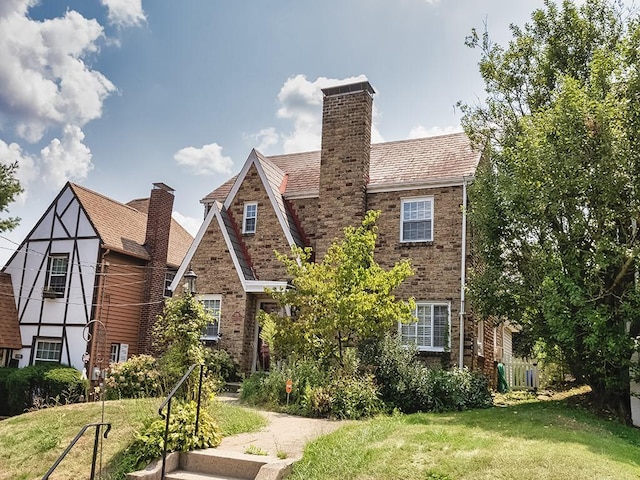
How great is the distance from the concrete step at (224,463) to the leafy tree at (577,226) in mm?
6610

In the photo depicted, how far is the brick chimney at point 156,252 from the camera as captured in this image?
24.8 m

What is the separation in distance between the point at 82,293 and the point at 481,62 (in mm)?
17818

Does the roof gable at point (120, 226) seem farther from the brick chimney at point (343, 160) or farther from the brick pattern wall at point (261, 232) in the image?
the brick chimney at point (343, 160)

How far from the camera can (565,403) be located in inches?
496

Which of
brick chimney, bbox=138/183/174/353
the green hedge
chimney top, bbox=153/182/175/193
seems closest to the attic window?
brick chimney, bbox=138/183/174/353

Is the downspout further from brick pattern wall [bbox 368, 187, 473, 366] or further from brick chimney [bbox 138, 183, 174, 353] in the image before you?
brick chimney [bbox 138, 183, 174, 353]

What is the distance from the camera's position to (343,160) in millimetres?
18516

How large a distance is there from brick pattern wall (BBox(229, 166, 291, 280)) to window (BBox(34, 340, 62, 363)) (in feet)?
33.4

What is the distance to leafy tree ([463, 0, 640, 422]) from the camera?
1112 cm

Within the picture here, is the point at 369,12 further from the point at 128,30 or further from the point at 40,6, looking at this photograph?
the point at 40,6

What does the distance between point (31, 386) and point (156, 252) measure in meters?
7.96

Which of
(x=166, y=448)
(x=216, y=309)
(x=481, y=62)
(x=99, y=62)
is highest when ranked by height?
(x=481, y=62)

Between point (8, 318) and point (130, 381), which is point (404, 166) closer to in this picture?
point (130, 381)

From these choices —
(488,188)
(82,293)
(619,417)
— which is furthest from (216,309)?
(619,417)
